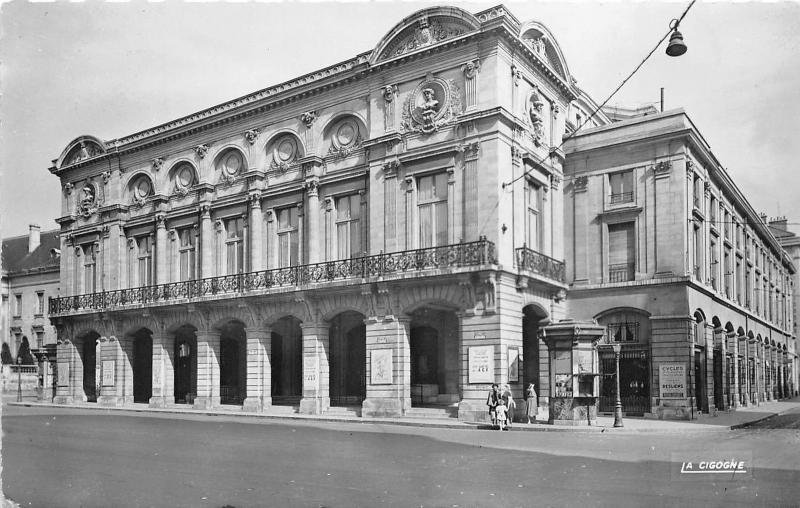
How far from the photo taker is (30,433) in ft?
64.5

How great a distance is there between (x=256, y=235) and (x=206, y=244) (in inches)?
Result: 130

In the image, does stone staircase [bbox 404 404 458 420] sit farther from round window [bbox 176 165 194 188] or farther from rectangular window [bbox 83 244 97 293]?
rectangular window [bbox 83 244 97 293]

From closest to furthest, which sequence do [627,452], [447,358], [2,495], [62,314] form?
[2,495] < [627,452] < [447,358] < [62,314]

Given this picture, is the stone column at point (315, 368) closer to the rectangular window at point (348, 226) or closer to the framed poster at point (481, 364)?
the rectangular window at point (348, 226)

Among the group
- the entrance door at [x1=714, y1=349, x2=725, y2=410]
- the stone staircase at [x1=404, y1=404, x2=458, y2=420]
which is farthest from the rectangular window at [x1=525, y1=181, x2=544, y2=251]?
the entrance door at [x1=714, y1=349, x2=725, y2=410]

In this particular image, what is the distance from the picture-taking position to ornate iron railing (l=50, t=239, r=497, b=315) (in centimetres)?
2408

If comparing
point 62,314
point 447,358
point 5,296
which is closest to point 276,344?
point 447,358

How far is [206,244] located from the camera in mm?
32781

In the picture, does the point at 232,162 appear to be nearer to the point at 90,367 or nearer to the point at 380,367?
the point at 380,367

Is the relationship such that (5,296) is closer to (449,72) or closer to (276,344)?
(276,344)

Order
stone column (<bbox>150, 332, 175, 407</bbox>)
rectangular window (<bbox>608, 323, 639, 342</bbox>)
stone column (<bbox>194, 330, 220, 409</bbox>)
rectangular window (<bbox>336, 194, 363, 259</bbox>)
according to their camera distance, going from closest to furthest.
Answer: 1. rectangular window (<bbox>608, 323, 639, 342</bbox>)
2. rectangular window (<bbox>336, 194, 363, 259</bbox>)
3. stone column (<bbox>194, 330, 220, 409</bbox>)
4. stone column (<bbox>150, 332, 175, 407</bbox>)

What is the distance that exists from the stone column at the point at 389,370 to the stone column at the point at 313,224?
14.5 feet

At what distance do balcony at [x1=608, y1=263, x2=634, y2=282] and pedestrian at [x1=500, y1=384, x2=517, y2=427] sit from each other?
25.1 ft

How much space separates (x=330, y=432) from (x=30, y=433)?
8318 millimetres
